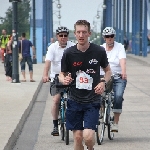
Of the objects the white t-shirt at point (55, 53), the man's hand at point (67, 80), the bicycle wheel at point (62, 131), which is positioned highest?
the white t-shirt at point (55, 53)

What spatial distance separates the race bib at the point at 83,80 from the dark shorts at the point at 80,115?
0.66 ft

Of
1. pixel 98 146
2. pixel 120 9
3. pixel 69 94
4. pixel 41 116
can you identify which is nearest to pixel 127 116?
pixel 41 116

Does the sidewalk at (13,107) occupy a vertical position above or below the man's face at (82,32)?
below

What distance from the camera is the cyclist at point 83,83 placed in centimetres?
915

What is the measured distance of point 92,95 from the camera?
30.7ft

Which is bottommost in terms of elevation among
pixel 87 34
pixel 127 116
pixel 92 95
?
pixel 127 116

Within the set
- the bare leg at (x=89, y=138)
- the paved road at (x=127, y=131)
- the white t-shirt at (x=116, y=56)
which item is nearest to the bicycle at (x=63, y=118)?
the paved road at (x=127, y=131)

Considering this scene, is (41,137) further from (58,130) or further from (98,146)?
(98,146)

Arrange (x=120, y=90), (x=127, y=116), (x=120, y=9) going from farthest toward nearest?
(x=120, y=9) → (x=127, y=116) → (x=120, y=90)

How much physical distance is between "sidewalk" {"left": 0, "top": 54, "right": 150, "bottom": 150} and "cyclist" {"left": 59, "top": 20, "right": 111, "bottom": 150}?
1705mm

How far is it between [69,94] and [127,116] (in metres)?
7.83

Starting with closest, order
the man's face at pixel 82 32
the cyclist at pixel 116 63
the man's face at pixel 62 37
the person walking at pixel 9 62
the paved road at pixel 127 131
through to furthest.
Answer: the man's face at pixel 82 32 < the paved road at pixel 127 131 < the man's face at pixel 62 37 < the cyclist at pixel 116 63 < the person walking at pixel 9 62

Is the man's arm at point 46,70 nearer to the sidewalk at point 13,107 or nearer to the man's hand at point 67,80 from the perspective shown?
the sidewalk at point 13,107

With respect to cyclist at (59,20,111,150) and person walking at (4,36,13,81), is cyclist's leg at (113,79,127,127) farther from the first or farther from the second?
person walking at (4,36,13,81)
